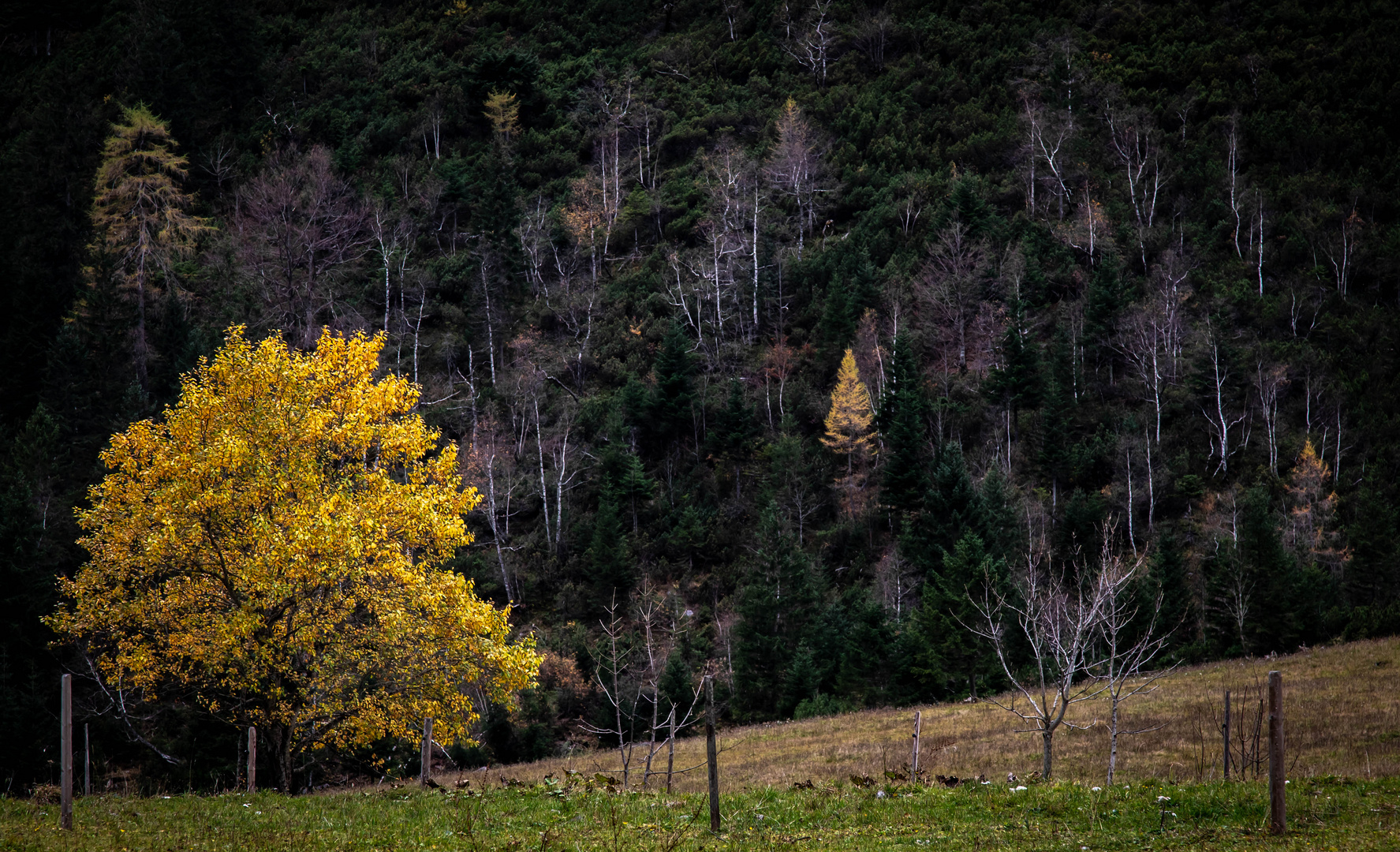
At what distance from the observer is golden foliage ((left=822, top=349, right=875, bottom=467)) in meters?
62.4

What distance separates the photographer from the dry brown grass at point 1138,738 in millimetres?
20125

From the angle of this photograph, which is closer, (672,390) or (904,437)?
(904,437)

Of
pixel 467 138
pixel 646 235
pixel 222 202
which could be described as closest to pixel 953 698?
pixel 646 235

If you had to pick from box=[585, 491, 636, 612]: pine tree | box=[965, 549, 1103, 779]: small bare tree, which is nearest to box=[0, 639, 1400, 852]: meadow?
box=[965, 549, 1103, 779]: small bare tree

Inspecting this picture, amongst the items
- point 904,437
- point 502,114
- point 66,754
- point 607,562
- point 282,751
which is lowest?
point 282,751

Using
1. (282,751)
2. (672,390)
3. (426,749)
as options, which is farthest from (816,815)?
(672,390)

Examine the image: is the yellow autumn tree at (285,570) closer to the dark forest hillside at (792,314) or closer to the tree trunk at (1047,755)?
the tree trunk at (1047,755)

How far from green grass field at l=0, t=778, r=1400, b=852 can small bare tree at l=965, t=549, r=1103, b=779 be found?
352 centimetres

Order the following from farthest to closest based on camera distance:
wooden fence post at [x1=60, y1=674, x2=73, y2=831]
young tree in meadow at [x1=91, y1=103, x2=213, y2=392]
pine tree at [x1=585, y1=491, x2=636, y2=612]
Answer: young tree in meadow at [x1=91, y1=103, x2=213, y2=392] < pine tree at [x1=585, y1=491, x2=636, y2=612] < wooden fence post at [x1=60, y1=674, x2=73, y2=831]

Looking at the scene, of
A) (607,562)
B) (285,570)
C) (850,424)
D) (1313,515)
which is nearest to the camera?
(285,570)

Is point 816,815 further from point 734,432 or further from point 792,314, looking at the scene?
point 792,314

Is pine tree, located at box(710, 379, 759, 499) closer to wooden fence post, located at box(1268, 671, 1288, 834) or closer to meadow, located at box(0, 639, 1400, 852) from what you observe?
meadow, located at box(0, 639, 1400, 852)

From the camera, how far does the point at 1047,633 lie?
86.8 ft

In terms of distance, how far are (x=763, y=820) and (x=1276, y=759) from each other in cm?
630
